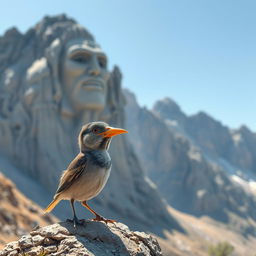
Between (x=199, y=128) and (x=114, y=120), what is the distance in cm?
7864

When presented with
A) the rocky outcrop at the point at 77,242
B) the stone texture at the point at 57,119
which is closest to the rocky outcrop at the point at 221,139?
the stone texture at the point at 57,119

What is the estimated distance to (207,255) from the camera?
→ 38.2m

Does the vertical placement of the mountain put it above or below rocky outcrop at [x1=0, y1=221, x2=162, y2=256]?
above

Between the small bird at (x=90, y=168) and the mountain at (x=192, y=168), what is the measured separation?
59.6m

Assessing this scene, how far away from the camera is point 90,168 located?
5.27 m

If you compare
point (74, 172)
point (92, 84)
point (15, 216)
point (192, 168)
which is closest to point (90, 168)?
point (74, 172)

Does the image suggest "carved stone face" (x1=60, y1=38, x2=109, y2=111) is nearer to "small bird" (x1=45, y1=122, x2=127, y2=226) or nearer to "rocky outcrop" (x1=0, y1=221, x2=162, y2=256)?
"small bird" (x1=45, y1=122, x2=127, y2=226)

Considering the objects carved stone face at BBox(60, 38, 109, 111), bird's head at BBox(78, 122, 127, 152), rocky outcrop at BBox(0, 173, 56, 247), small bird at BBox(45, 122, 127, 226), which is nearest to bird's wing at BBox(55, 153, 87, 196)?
small bird at BBox(45, 122, 127, 226)

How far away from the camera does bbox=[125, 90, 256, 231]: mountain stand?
63281 mm

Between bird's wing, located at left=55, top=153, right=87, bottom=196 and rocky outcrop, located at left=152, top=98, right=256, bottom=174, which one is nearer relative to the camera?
bird's wing, located at left=55, top=153, right=87, bottom=196

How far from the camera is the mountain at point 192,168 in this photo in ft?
208

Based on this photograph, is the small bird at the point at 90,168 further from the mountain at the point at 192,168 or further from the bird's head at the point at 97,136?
the mountain at the point at 192,168

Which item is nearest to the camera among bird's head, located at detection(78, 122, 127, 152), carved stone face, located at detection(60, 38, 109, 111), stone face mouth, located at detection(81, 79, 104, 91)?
bird's head, located at detection(78, 122, 127, 152)

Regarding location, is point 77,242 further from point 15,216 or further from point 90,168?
point 15,216
